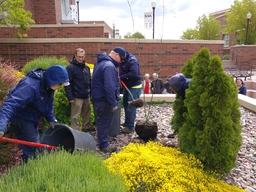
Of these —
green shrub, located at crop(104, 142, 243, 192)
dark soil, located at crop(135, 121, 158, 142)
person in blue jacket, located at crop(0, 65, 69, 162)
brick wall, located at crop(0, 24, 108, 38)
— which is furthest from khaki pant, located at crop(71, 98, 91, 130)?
brick wall, located at crop(0, 24, 108, 38)

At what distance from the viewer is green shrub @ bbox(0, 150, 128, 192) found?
1.74m

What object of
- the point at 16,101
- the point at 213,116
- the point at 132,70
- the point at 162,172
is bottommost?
the point at 162,172

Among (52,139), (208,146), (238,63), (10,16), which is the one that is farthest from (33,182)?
(238,63)

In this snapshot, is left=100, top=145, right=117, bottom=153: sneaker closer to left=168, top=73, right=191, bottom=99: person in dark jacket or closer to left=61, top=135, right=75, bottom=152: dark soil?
left=61, top=135, right=75, bottom=152: dark soil

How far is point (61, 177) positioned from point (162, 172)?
136 centimetres

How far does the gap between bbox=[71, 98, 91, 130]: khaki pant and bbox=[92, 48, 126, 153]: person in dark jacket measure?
0.80 meters

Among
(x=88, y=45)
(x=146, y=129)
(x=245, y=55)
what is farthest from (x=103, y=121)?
(x=245, y=55)

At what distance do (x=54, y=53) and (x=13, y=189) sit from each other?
10001 mm

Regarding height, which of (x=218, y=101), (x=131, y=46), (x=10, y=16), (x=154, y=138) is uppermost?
(x=10, y=16)

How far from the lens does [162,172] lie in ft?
9.21

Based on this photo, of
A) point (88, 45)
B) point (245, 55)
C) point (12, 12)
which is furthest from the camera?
point (245, 55)

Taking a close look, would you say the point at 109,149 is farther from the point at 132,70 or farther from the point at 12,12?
the point at 12,12

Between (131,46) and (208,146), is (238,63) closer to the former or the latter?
(131,46)

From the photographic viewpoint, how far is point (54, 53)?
35.8ft
